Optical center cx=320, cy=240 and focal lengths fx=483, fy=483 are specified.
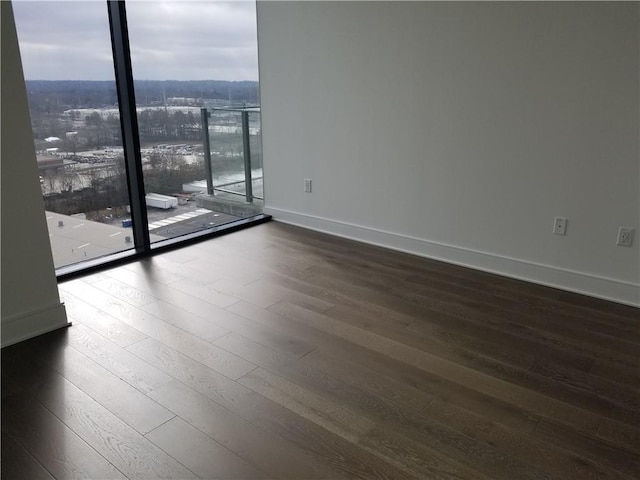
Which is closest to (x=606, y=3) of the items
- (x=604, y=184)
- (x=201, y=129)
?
(x=604, y=184)

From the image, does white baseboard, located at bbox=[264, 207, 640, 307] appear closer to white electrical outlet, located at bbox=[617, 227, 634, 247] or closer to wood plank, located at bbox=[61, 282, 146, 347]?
white electrical outlet, located at bbox=[617, 227, 634, 247]

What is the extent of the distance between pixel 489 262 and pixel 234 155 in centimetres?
241

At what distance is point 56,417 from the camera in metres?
1.87

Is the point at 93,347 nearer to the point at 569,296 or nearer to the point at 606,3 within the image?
the point at 569,296

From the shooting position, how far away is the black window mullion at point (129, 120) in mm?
3176

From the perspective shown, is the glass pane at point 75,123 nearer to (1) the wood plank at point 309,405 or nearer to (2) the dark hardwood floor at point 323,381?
(2) the dark hardwood floor at point 323,381

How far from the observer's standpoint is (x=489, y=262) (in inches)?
132

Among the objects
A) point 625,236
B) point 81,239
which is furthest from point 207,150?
point 625,236

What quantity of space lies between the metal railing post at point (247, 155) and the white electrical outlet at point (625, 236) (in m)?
3.03

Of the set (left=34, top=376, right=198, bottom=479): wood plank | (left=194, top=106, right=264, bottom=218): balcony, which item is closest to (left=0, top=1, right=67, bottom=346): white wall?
(left=34, top=376, right=198, bottom=479): wood plank

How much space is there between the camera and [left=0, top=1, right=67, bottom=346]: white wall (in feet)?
7.16

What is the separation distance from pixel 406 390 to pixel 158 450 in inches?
39.5

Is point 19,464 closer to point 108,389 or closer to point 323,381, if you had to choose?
point 108,389

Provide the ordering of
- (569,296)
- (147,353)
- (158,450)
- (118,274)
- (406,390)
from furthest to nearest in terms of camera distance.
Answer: (118,274) → (569,296) → (147,353) → (406,390) → (158,450)
